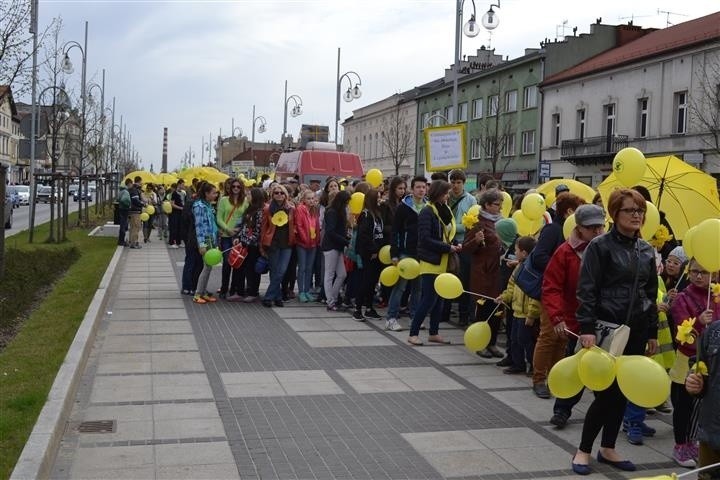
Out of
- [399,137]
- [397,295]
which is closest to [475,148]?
[399,137]

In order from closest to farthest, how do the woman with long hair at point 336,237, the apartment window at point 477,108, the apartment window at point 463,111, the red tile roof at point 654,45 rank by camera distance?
the woman with long hair at point 336,237 < the red tile roof at point 654,45 < the apartment window at point 477,108 < the apartment window at point 463,111

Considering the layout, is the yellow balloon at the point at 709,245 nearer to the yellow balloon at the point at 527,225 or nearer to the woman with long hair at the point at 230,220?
the yellow balloon at the point at 527,225

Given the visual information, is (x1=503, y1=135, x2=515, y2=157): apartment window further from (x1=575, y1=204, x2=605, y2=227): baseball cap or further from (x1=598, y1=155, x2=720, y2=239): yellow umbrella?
(x1=575, y1=204, x2=605, y2=227): baseball cap

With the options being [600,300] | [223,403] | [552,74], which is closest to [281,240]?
[223,403]

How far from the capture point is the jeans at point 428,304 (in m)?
10.0

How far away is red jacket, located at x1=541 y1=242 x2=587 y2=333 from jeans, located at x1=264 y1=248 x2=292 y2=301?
23.1ft

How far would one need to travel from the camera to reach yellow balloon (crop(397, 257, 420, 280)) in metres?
10.1

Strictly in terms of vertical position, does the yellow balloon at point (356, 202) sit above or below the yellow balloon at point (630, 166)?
below

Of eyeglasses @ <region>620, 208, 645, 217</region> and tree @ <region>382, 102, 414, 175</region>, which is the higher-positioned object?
tree @ <region>382, 102, 414, 175</region>

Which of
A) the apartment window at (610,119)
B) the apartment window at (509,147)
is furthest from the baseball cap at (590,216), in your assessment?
the apartment window at (509,147)

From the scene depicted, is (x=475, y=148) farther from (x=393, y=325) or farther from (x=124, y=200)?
(x=393, y=325)

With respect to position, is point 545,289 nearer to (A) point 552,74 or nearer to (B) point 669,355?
(B) point 669,355

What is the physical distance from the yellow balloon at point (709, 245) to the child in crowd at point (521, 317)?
9.42 feet

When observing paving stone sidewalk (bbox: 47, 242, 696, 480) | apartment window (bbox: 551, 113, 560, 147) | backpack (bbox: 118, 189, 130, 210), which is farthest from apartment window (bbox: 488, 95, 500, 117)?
paving stone sidewalk (bbox: 47, 242, 696, 480)
